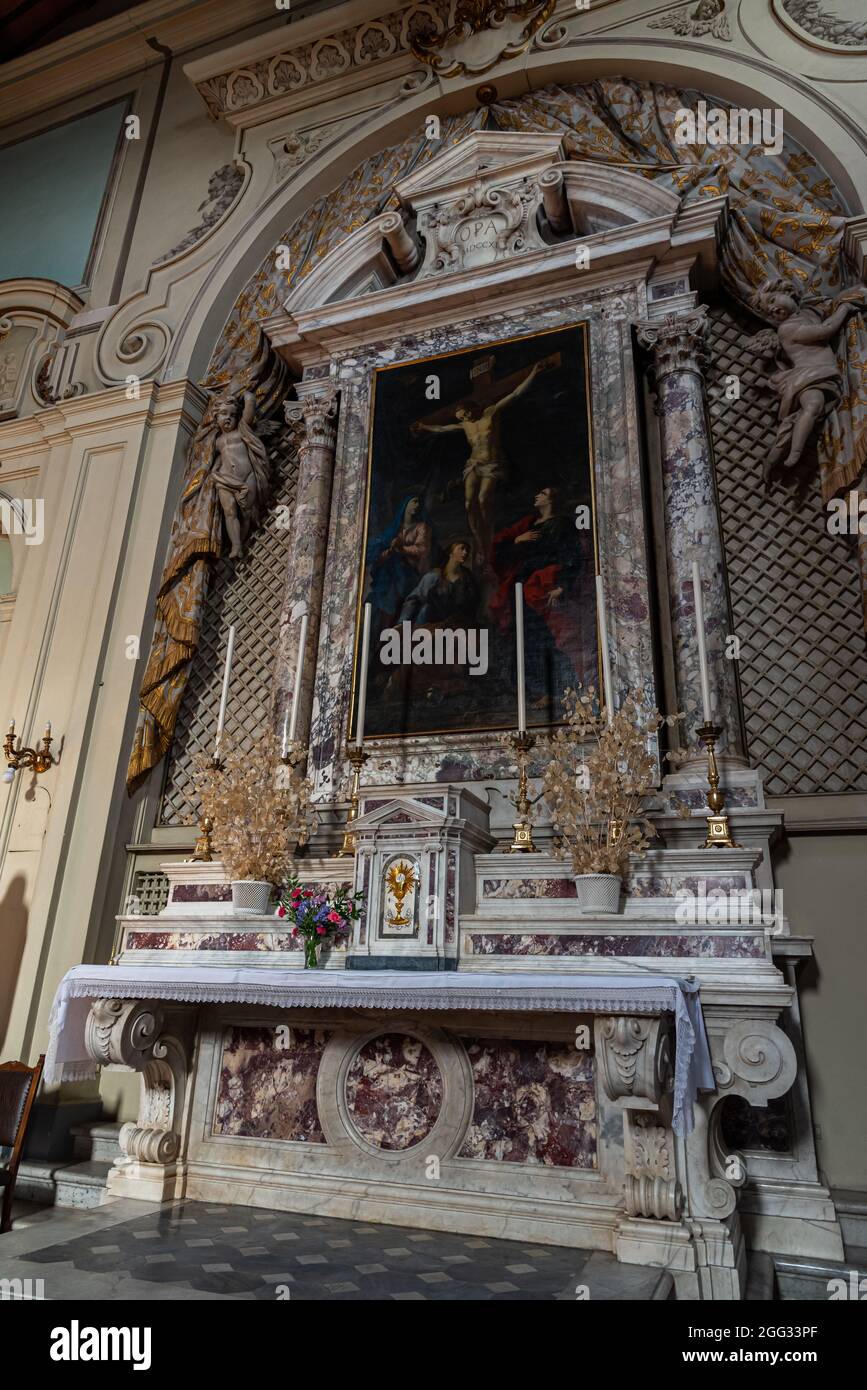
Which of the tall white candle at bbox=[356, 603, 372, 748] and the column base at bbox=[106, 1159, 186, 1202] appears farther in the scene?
the tall white candle at bbox=[356, 603, 372, 748]

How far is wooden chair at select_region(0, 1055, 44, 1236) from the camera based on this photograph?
12.5ft

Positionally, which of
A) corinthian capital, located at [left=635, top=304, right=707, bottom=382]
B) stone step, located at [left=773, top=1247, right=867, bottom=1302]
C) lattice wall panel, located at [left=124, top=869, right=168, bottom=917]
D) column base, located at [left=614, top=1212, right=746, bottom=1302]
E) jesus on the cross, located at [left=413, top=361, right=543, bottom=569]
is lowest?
stone step, located at [left=773, top=1247, right=867, bottom=1302]

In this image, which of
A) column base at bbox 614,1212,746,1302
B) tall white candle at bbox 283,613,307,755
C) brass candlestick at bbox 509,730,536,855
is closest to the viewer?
column base at bbox 614,1212,746,1302

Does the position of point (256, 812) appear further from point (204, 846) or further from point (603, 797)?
point (603, 797)

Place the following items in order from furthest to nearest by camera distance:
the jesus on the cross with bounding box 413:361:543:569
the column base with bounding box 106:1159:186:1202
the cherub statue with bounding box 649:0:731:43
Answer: the cherub statue with bounding box 649:0:731:43
the jesus on the cross with bounding box 413:361:543:569
the column base with bounding box 106:1159:186:1202

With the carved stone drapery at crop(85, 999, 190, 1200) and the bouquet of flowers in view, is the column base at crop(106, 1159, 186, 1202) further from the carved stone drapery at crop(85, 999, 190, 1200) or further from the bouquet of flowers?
the bouquet of flowers

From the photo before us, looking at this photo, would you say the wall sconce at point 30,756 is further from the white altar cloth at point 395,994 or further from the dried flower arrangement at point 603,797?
the dried flower arrangement at point 603,797

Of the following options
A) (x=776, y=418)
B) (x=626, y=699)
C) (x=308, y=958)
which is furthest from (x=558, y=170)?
(x=308, y=958)

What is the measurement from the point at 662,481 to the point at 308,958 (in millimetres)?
3568

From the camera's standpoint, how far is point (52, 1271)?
2.94 m

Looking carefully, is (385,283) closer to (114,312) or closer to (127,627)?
(114,312)

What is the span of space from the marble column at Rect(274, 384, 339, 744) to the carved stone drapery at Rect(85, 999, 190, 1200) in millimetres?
1989
